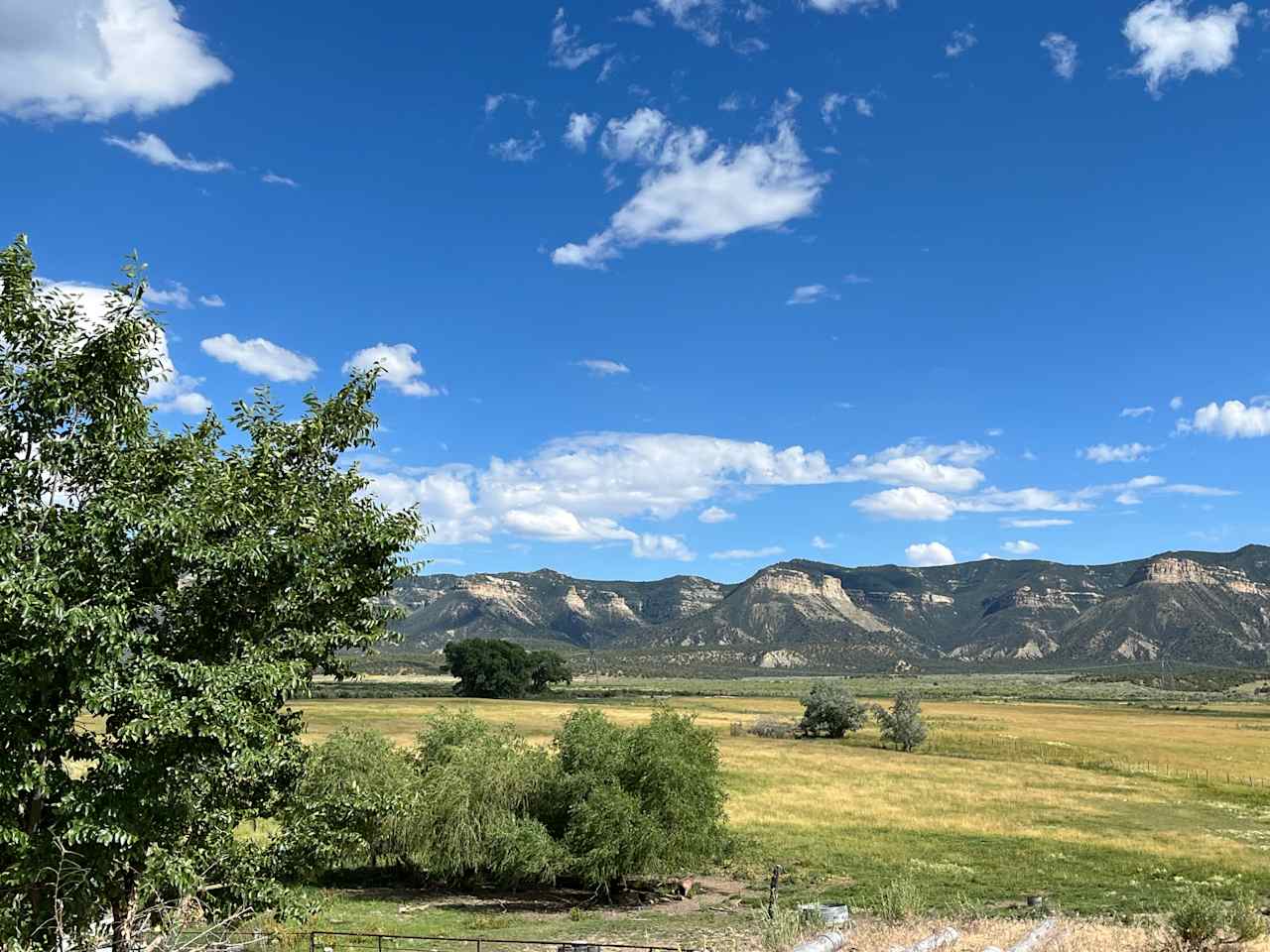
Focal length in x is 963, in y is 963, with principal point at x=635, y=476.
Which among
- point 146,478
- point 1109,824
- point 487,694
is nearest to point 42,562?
point 146,478

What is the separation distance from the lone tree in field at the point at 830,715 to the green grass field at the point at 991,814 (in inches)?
141

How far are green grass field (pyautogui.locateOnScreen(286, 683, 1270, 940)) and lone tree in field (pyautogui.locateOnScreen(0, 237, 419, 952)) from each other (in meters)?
22.9

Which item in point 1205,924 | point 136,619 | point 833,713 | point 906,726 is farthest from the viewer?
point 833,713

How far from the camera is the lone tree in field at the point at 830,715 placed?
11031cm

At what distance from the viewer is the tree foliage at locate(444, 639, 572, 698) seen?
6344 inches

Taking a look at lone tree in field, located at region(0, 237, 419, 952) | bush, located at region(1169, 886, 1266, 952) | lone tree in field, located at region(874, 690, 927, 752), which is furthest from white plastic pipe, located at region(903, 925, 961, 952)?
lone tree in field, located at region(874, 690, 927, 752)

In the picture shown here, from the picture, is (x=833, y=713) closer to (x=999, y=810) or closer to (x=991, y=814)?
(x=999, y=810)

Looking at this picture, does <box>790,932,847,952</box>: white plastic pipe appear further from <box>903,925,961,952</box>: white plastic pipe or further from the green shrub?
the green shrub

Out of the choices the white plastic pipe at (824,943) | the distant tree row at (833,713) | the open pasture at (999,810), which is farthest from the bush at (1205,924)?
the distant tree row at (833,713)

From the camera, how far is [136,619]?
13.0 meters

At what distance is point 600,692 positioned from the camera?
18812 cm

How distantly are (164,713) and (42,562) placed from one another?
247 cm

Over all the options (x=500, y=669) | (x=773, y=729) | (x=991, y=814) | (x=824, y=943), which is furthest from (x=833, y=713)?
(x=824, y=943)

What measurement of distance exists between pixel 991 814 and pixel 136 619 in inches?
2224
